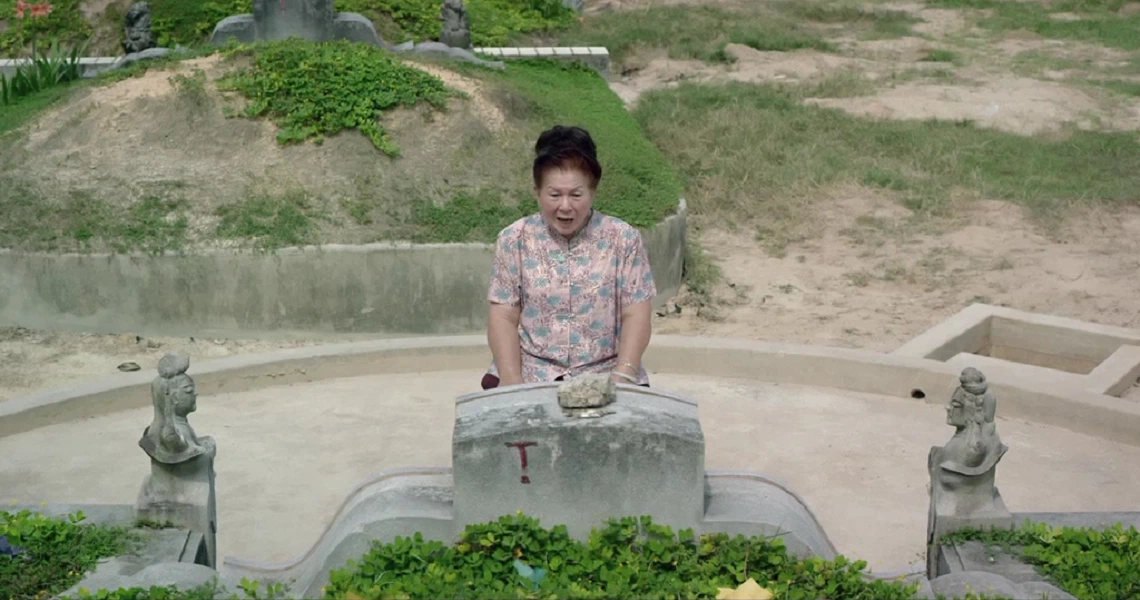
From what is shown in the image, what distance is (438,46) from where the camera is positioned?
13.5 m

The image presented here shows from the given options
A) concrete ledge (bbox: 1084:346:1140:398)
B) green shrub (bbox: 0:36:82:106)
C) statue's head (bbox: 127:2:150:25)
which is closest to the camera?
concrete ledge (bbox: 1084:346:1140:398)

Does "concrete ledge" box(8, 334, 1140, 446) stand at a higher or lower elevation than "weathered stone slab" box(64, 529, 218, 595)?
lower

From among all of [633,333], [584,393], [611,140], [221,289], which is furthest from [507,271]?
[611,140]

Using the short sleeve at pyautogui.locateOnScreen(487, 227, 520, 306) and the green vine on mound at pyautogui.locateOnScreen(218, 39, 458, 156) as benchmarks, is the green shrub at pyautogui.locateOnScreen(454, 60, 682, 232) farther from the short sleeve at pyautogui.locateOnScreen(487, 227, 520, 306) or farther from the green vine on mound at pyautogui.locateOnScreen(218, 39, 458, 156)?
the short sleeve at pyautogui.locateOnScreen(487, 227, 520, 306)

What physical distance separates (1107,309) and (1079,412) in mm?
3292

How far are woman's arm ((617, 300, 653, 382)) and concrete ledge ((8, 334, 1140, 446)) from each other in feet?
8.77

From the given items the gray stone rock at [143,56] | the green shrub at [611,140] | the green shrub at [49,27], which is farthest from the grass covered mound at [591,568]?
the green shrub at [49,27]

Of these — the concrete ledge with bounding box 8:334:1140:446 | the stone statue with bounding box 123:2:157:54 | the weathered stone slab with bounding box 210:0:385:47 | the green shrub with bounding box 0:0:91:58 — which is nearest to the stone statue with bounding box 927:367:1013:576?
the concrete ledge with bounding box 8:334:1140:446

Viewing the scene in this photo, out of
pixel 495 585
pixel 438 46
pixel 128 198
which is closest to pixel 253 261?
pixel 128 198

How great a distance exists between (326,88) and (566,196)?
5.82m

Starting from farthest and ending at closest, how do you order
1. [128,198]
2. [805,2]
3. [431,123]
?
[805,2] → [431,123] → [128,198]

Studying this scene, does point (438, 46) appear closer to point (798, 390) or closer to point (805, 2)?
point (798, 390)

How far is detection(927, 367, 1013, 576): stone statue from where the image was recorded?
541 centimetres

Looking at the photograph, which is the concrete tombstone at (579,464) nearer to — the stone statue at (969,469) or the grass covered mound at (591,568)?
the grass covered mound at (591,568)
